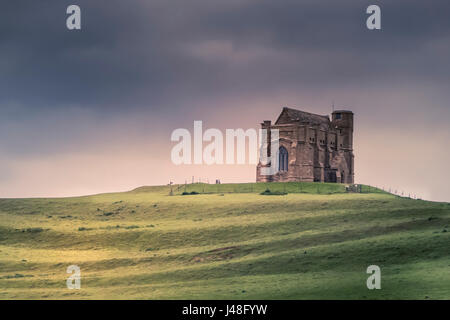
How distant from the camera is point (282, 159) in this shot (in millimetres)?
122312

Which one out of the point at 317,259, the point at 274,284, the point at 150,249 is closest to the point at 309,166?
the point at 150,249

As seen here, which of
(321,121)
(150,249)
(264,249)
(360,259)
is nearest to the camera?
(360,259)

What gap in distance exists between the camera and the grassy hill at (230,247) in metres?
54.0

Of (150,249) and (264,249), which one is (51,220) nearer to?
(150,249)

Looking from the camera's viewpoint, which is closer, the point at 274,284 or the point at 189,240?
the point at 274,284

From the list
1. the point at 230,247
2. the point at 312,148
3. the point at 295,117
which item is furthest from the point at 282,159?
the point at 230,247

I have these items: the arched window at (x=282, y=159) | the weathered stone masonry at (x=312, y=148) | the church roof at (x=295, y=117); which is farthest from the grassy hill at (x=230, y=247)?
the church roof at (x=295, y=117)

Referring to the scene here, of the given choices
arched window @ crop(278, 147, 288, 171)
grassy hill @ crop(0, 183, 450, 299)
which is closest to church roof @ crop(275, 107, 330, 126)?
arched window @ crop(278, 147, 288, 171)

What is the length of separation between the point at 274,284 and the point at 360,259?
376 inches

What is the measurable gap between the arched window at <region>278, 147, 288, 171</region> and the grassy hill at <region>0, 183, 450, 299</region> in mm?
18555

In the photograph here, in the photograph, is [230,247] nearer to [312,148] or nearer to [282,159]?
[282,159]

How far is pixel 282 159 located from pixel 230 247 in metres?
54.1

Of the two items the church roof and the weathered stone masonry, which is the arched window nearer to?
the weathered stone masonry
